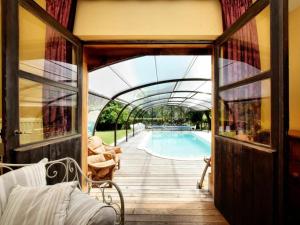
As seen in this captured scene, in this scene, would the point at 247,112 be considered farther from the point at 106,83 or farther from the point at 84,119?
the point at 106,83

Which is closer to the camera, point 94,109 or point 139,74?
point 139,74

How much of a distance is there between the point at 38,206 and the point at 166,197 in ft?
9.82

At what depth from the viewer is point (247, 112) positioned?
2.79 metres

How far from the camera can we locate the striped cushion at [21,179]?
1592 mm

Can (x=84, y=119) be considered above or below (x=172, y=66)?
below

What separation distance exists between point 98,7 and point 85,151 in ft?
8.00

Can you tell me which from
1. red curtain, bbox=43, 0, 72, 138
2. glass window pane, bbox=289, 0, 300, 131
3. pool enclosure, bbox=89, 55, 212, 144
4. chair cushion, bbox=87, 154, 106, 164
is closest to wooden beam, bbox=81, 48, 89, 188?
red curtain, bbox=43, 0, 72, 138

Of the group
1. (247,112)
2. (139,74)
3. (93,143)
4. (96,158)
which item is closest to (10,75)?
(247,112)

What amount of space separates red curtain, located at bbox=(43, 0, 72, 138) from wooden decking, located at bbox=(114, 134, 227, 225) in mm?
1610

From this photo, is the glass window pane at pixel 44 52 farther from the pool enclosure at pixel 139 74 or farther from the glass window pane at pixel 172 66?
the glass window pane at pixel 172 66

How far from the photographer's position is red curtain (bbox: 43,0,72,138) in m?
2.89

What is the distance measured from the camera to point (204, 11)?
3629 mm

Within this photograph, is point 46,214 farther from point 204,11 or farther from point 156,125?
point 156,125

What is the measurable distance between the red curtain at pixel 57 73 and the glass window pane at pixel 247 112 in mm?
2275
